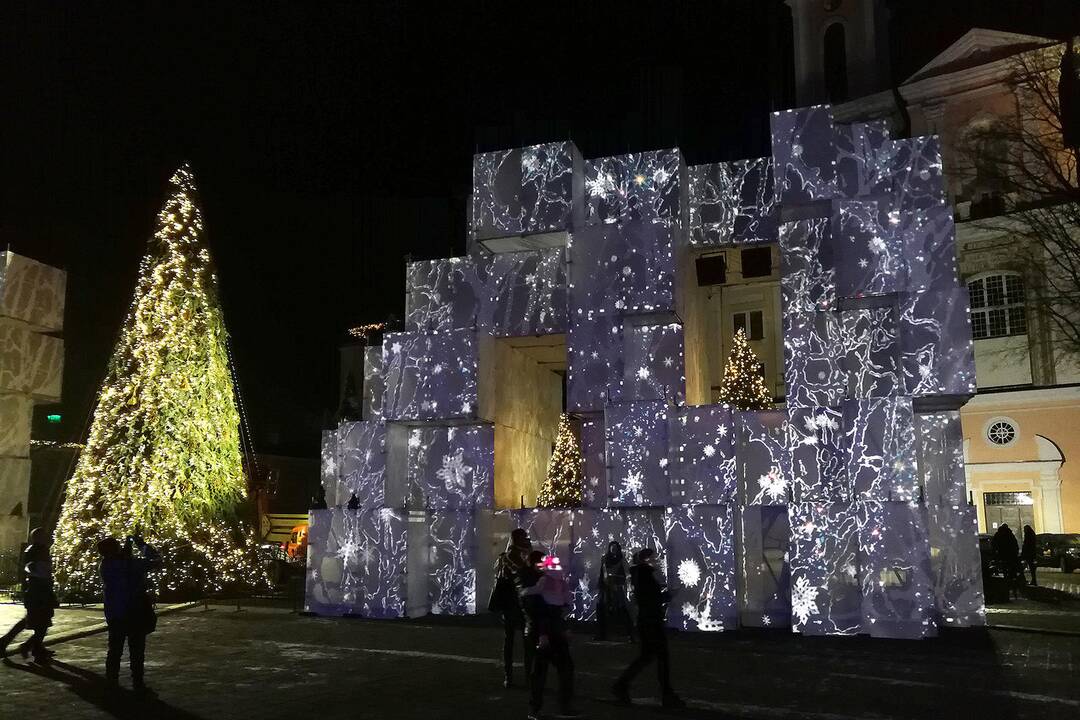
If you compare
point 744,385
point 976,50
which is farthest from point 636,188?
point 976,50

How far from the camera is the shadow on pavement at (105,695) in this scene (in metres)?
8.56

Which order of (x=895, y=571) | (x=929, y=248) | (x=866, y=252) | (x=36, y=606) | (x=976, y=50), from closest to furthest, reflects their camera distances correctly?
1. (x=36, y=606)
2. (x=895, y=571)
3. (x=929, y=248)
4. (x=866, y=252)
5. (x=976, y=50)

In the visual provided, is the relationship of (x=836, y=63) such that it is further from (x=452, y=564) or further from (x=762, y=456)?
(x=452, y=564)

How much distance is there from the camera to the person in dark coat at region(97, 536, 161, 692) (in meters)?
9.98

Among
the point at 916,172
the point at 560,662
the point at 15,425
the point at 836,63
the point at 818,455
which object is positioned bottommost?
the point at 560,662

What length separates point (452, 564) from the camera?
1698cm

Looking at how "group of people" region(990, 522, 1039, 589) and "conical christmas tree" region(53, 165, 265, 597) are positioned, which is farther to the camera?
"group of people" region(990, 522, 1039, 589)

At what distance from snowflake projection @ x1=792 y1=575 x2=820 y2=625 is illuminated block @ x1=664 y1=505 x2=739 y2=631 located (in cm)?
97

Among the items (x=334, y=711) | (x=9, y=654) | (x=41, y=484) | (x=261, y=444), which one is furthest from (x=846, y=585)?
(x=261, y=444)

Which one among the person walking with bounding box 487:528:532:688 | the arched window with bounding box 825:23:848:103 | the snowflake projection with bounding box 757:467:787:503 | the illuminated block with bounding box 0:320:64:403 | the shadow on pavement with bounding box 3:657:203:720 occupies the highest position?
the arched window with bounding box 825:23:848:103

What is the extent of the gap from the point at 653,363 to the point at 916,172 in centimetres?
554

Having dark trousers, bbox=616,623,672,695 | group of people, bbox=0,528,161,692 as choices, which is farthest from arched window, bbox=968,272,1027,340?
group of people, bbox=0,528,161,692

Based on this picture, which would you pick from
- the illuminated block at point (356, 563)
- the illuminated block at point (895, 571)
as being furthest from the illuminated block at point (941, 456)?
the illuminated block at point (356, 563)

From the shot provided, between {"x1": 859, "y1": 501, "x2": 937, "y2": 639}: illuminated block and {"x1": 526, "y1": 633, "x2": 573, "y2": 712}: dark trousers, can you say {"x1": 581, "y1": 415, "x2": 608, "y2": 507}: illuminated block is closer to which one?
{"x1": 859, "y1": 501, "x2": 937, "y2": 639}: illuminated block
